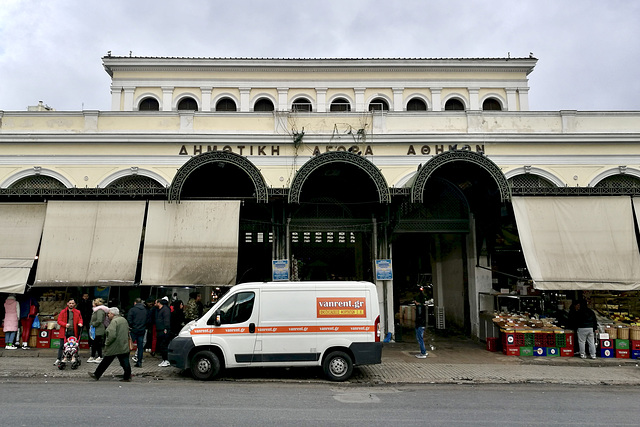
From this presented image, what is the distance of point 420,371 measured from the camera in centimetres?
1141

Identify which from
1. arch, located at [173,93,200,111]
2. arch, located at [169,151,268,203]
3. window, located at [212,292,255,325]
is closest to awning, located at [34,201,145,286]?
arch, located at [169,151,268,203]

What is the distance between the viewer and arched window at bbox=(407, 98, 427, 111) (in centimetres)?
2877

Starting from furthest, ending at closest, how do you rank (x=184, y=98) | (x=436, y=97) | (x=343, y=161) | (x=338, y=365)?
(x=436, y=97) < (x=184, y=98) < (x=343, y=161) < (x=338, y=365)

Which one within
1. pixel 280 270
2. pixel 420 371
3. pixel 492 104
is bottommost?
pixel 420 371

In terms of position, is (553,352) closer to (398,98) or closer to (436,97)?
(398,98)

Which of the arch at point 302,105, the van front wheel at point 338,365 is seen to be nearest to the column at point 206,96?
the arch at point 302,105

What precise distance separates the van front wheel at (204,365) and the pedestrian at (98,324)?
3.10 meters

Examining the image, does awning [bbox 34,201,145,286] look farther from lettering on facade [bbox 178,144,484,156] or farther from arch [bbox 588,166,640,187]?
arch [bbox 588,166,640,187]

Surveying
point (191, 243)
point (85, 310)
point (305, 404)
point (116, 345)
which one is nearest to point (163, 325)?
point (116, 345)

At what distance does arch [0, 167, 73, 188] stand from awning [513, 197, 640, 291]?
16.3m

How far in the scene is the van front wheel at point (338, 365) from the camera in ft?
33.8

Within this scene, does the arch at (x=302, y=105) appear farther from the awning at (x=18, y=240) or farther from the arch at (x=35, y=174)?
the awning at (x=18, y=240)

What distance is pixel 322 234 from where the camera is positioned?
17.3 metres

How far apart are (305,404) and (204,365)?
3103mm
